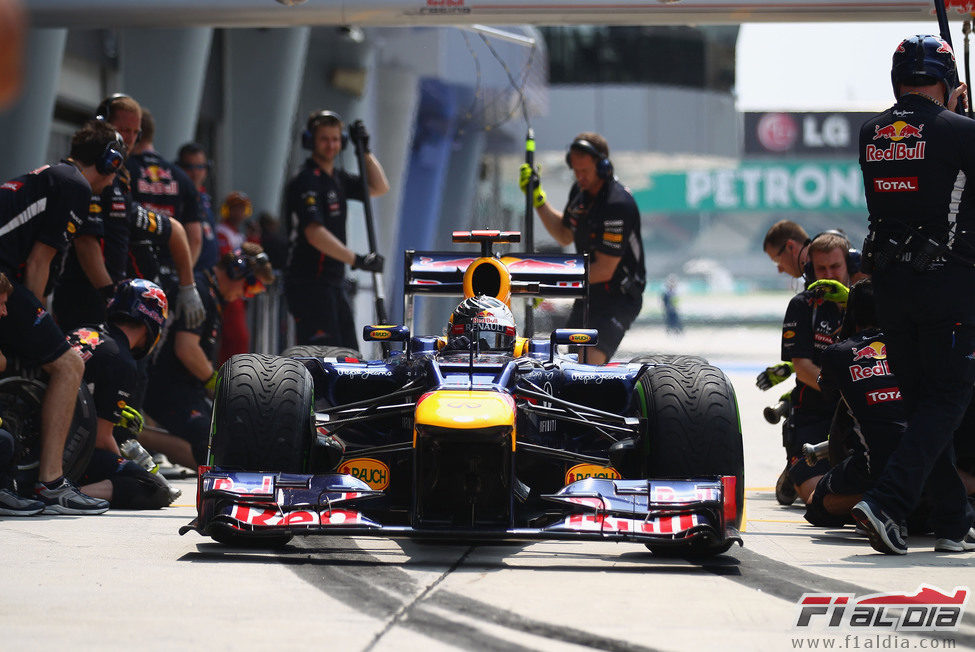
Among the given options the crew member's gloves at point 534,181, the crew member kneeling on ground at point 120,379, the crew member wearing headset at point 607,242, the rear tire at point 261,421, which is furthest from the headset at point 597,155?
the rear tire at point 261,421

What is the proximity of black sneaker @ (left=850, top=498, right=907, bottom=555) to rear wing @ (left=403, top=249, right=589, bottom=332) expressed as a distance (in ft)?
7.76

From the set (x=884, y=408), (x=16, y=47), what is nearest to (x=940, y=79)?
(x=884, y=408)

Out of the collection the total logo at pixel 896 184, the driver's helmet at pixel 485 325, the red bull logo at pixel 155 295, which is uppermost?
the total logo at pixel 896 184

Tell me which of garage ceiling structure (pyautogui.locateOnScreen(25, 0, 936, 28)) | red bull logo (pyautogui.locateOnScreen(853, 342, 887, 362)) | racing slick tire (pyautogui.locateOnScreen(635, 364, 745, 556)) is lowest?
racing slick tire (pyautogui.locateOnScreen(635, 364, 745, 556))

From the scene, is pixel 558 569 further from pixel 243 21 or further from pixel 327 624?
pixel 243 21

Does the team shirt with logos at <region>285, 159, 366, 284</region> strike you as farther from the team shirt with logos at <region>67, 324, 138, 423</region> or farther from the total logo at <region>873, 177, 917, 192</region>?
the total logo at <region>873, 177, 917, 192</region>

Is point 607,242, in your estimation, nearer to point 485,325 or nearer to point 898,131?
point 485,325

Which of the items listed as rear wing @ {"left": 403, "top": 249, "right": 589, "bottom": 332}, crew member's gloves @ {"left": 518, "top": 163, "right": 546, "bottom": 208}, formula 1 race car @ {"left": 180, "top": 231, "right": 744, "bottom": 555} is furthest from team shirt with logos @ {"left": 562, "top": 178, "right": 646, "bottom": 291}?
formula 1 race car @ {"left": 180, "top": 231, "right": 744, "bottom": 555}

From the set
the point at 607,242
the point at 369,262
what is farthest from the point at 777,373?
the point at 369,262

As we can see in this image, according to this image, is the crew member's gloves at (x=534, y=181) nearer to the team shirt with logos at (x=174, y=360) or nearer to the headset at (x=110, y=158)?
the team shirt with logos at (x=174, y=360)

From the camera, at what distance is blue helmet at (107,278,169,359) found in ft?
24.8

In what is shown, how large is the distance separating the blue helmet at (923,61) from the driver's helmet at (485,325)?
1993mm

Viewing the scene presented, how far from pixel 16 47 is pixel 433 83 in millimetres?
21312

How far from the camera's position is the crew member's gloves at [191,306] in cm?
880
